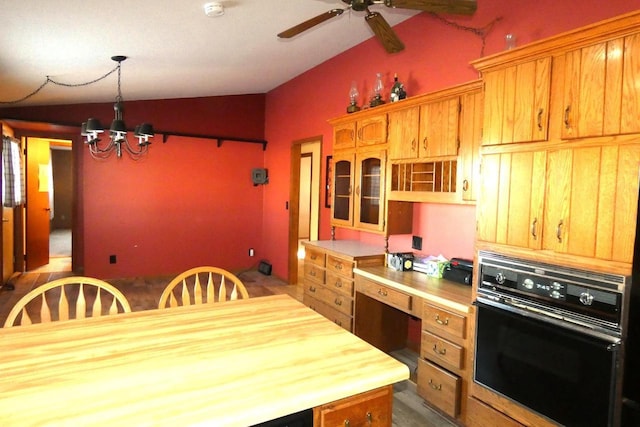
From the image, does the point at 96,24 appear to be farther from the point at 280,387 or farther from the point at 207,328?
the point at 280,387

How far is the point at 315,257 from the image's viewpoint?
153 inches

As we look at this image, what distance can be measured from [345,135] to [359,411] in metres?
2.96

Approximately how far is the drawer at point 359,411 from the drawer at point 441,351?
1.26 metres

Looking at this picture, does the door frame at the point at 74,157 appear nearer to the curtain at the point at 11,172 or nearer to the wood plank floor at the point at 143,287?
the curtain at the point at 11,172

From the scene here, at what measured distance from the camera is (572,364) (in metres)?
1.79

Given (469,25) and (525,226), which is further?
(469,25)

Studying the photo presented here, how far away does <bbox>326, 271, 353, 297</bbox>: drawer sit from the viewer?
3344mm

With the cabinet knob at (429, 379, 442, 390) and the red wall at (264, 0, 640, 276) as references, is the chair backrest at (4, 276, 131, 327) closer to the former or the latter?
the cabinet knob at (429, 379, 442, 390)

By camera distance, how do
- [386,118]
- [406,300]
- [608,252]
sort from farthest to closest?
[386,118]
[406,300]
[608,252]

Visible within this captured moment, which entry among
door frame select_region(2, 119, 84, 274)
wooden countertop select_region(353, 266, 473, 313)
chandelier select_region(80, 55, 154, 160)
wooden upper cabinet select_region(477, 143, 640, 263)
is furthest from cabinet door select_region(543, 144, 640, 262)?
door frame select_region(2, 119, 84, 274)

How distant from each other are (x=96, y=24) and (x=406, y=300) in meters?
2.80

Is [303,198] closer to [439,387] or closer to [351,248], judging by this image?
[351,248]

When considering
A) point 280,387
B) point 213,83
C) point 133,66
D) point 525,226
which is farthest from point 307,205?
point 280,387

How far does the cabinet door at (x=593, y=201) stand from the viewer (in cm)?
161
